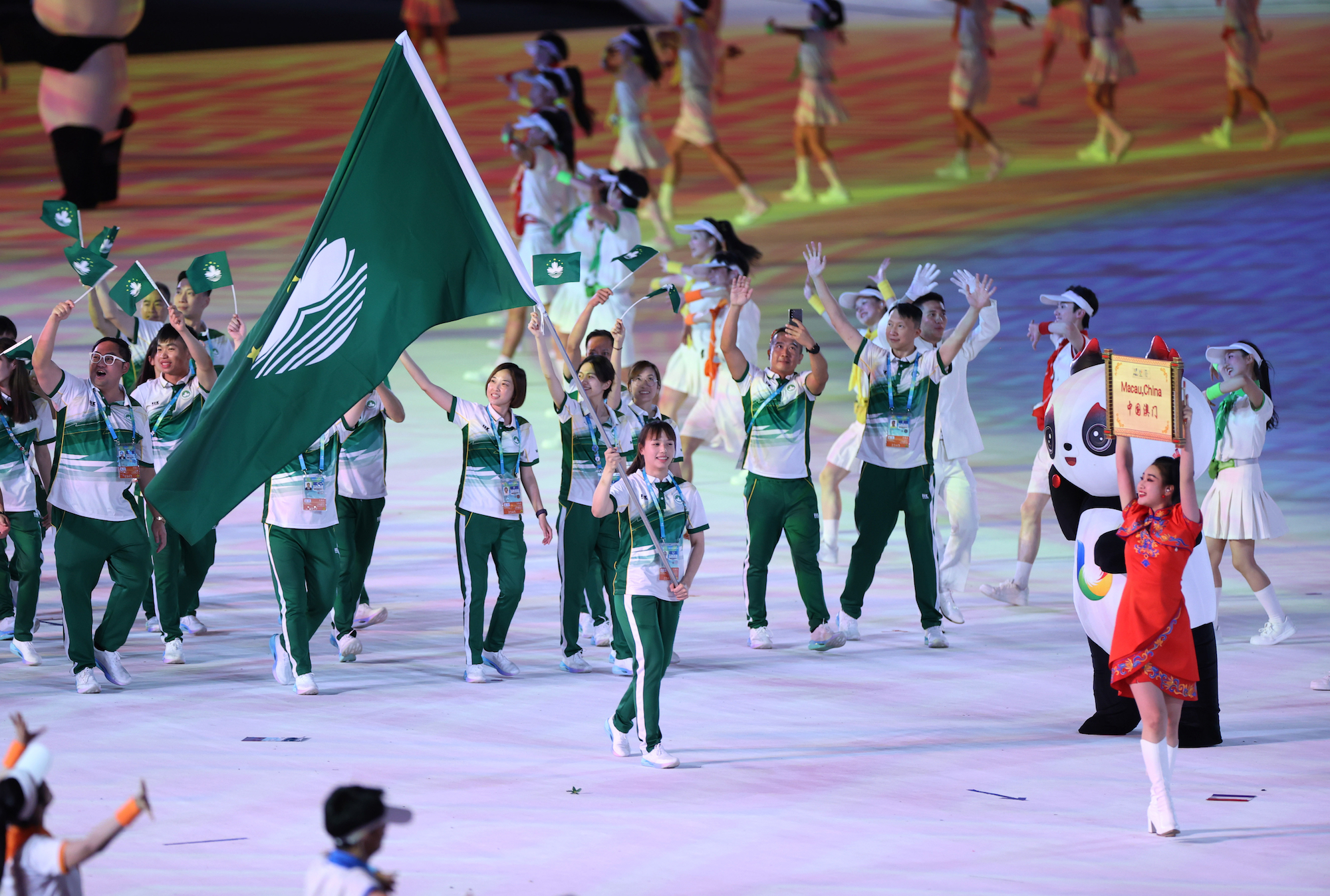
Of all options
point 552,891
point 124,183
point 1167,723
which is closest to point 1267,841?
point 1167,723

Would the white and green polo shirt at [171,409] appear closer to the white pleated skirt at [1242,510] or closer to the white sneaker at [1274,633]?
the white pleated skirt at [1242,510]

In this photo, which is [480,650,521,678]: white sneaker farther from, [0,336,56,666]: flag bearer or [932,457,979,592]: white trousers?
[932,457,979,592]: white trousers

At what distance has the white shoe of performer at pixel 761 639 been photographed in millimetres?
9234

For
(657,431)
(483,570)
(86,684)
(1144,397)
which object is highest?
(1144,397)

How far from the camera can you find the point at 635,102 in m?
17.5

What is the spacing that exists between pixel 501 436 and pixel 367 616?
1.66 meters

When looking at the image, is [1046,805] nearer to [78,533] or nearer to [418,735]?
[418,735]

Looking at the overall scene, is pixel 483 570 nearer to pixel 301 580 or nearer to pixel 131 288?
pixel 301 580

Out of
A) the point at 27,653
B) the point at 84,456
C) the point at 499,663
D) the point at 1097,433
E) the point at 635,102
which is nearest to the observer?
the point at 1097,433

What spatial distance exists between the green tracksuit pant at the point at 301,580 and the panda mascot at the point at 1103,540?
3401 mm

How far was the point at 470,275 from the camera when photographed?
705 cm

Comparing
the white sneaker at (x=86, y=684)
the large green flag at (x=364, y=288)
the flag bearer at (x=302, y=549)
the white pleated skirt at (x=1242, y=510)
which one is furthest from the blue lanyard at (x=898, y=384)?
the white sneaker at (x=86, y=684)

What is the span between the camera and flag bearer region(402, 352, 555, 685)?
337 inches

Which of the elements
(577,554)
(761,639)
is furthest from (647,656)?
(761,639)
